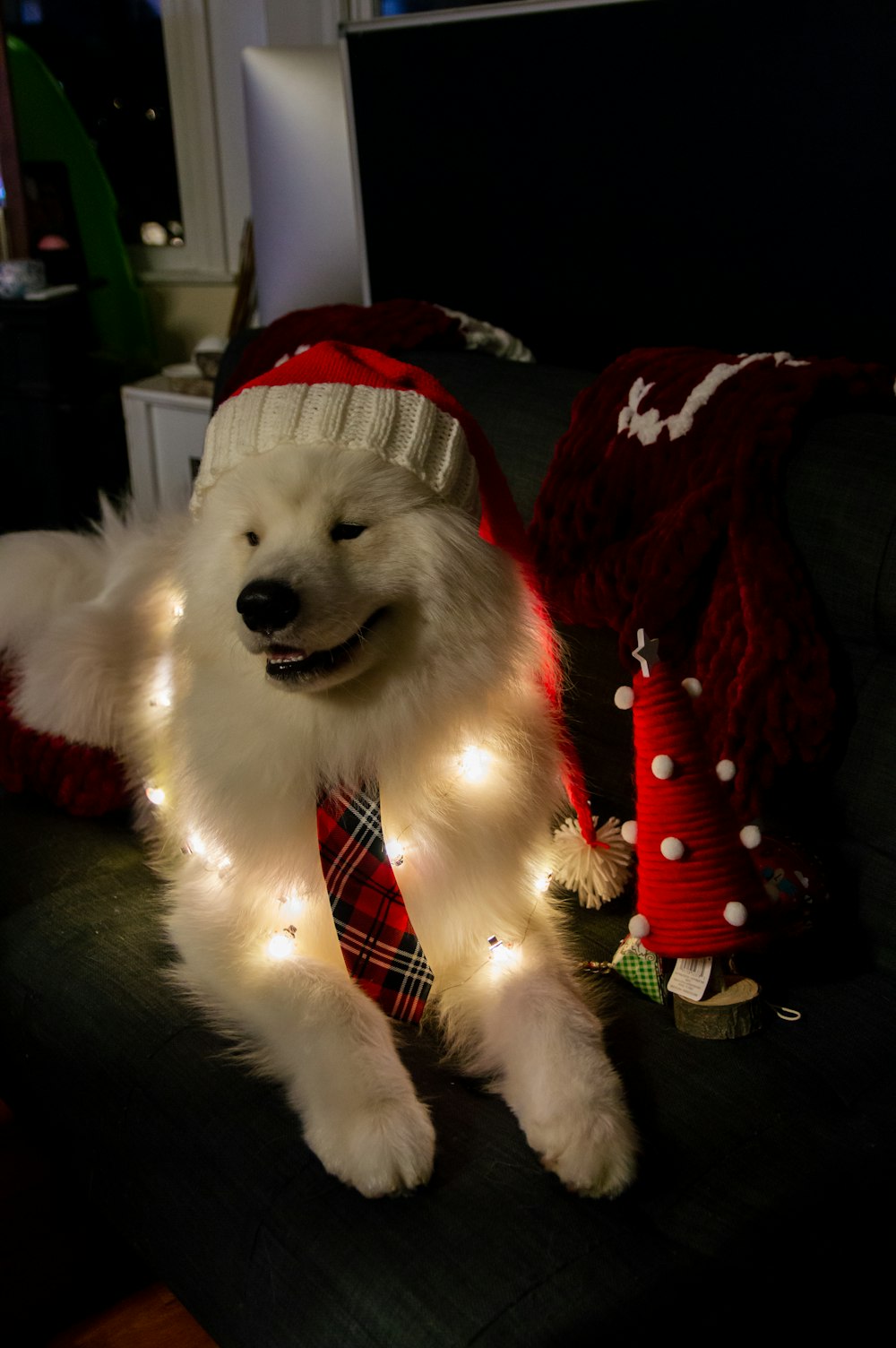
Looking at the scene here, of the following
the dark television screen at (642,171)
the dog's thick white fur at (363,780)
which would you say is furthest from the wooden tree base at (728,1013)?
the dark television screen at (642,171)

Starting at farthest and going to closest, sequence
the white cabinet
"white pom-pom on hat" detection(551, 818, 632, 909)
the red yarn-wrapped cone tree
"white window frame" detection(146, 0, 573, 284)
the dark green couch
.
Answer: "white window frame" detection(146, 0, 573, 284)
the white cabinet
"white pom-pom on hat" detection(551, 818, 632, 909)
the red yarn-wrapped cone tree
the dark green couch

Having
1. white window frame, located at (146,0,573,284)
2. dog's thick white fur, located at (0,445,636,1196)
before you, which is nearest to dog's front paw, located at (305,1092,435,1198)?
dog's thick white fur, located at (0,445,636,1196)

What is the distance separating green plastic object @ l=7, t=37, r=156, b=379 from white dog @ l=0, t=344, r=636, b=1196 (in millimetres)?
2486

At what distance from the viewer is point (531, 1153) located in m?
0.92

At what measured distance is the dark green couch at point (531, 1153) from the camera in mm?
819

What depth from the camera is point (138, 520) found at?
5.24ft

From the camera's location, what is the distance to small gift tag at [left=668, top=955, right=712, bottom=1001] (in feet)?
3.49

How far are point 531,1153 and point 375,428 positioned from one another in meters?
0.67

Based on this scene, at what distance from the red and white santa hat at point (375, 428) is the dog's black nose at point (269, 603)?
0.61 ft

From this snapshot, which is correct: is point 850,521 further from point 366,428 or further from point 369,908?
point 369,908

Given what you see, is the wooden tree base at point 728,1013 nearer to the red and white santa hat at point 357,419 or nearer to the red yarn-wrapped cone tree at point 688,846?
the red yarn-wrapped cone tree at point 688,846

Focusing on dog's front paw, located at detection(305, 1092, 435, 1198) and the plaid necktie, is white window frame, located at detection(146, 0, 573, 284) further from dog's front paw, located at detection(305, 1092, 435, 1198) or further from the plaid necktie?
dog's front paw, located at detection(305, 1092, 435, 1198)

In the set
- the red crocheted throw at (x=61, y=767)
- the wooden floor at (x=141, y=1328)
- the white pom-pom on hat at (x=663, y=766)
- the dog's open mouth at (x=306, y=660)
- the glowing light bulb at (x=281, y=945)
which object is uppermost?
the dog's open mouth at (x=306, y=660)

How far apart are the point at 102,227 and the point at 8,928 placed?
288cm
